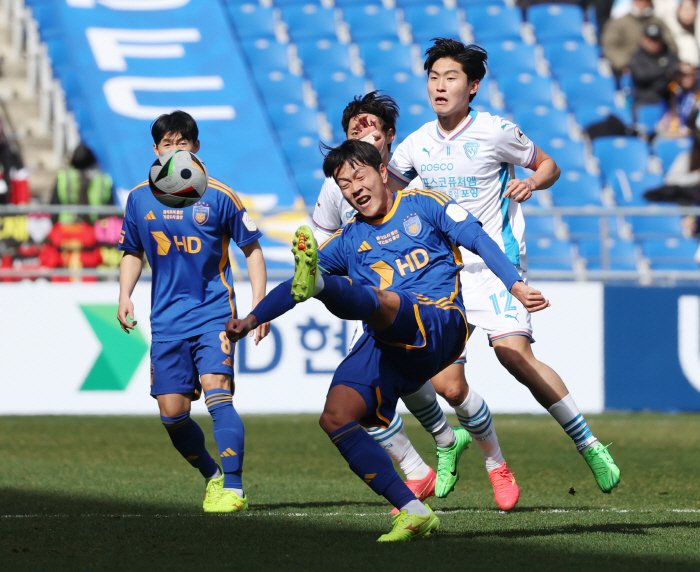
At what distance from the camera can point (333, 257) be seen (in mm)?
4848

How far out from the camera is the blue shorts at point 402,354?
4.48 metres

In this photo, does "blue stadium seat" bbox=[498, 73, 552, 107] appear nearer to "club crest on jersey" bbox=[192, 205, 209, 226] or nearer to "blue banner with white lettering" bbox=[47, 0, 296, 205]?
"blue banner with white lettering" bbox=[47, 0, 296, 205]

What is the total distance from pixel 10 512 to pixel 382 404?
6.59 feet

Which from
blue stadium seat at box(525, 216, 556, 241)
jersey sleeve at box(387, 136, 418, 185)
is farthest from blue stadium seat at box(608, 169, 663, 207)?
jersey sleeve at box(387, 136, 418, 185)

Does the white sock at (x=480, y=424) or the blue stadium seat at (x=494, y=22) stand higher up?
the blue stadium seat at (x=494, y=22)

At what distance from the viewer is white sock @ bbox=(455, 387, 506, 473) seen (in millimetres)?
5848

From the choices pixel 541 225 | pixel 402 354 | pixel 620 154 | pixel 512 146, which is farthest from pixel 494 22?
pixel 402 354

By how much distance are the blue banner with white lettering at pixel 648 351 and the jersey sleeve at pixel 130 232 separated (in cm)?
612

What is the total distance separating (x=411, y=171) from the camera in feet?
19.6

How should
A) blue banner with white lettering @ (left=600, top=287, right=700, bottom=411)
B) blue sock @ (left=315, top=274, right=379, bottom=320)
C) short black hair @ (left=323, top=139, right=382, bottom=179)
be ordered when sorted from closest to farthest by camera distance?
blue sock @ (left=315, top=274, right=379, bottom=320)
short black hair @ (left=323, top=139, right=382, bottom=179)
blue banner with white lettering @ (left=600, top=287, right=700, bottom=411)

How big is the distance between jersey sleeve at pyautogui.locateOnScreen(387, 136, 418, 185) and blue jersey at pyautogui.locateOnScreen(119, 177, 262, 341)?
0.81 metres

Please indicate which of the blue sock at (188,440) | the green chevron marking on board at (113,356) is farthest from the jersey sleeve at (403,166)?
the green chevron marking on board at (113,356)

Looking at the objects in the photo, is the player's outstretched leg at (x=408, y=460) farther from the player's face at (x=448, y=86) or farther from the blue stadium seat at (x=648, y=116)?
the blue stadium seat at (x=648, y=116)

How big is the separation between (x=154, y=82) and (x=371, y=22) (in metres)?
3.92
